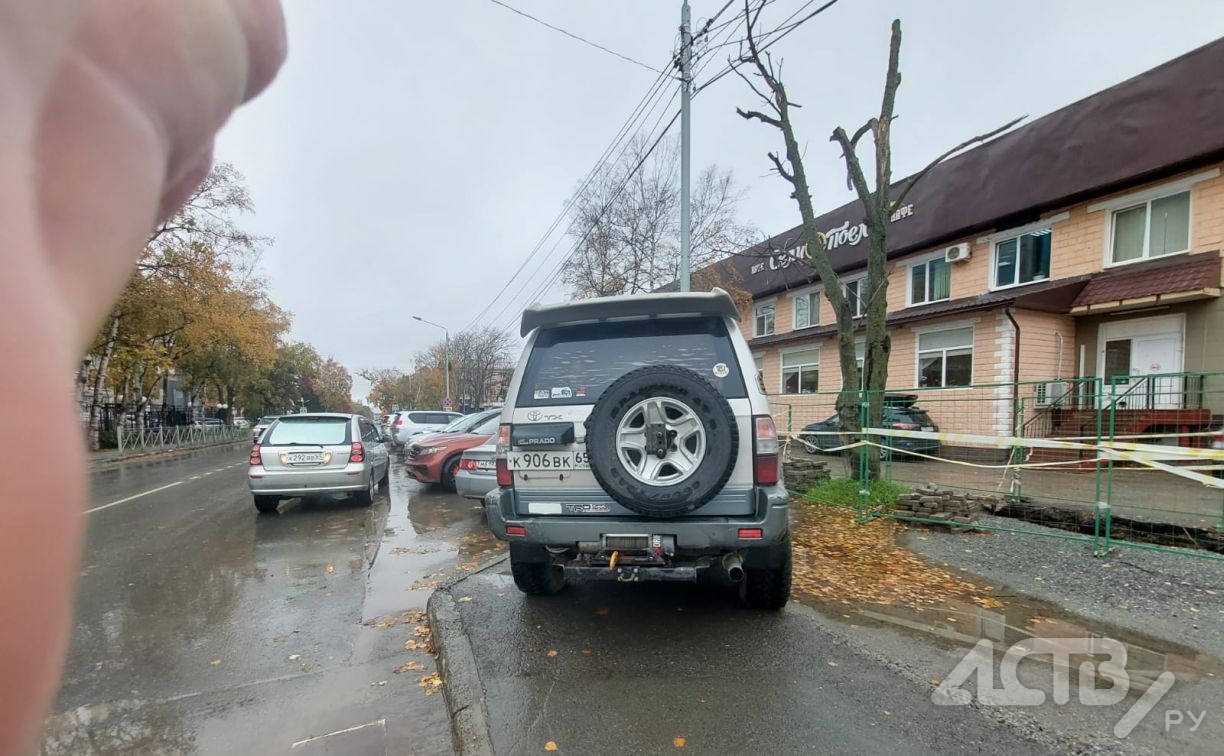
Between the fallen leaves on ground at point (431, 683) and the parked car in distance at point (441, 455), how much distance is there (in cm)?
722

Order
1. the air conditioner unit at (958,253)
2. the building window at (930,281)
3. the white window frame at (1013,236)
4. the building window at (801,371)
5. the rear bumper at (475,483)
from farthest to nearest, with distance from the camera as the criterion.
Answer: the building window at (801,371)
the building window at (930,281)
the air conditioner unit at (958,253)
the white window frame at (1013,236)
the rear bumper at (475,483)

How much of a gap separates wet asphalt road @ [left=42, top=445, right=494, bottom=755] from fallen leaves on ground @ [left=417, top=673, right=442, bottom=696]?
5cm

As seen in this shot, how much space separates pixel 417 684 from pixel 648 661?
1.37m

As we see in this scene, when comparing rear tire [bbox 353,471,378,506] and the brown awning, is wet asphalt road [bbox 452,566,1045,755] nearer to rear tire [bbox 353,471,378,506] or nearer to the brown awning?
rear tire [bbox 353,471,378,506]

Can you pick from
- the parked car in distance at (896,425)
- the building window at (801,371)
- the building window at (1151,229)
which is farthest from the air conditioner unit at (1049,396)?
the building window at (801,371)

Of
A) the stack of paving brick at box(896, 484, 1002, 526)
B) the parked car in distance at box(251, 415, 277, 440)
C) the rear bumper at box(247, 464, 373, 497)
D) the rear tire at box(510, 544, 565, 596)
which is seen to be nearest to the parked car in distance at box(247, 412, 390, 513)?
the rear bumper at box(247, 464, 373, 497)

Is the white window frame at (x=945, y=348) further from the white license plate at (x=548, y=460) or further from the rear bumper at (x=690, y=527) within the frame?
the white license plate at (x=548, y=460)

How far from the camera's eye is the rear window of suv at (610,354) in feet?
12.6

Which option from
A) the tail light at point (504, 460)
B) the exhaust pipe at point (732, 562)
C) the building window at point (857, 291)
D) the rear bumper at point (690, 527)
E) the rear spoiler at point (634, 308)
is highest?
the building window at point (857, 291)

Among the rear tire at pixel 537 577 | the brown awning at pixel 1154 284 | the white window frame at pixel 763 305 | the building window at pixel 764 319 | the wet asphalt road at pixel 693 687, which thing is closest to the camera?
the wet asphalt road at pixel 693 687

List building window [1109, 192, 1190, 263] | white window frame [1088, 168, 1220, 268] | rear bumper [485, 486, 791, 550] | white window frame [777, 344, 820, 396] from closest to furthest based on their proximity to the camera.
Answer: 1. rear bumper [485, 486, 791, 550]
2. white window frame [1088, 168, 1220, 268]
3. building window [1109, 192, 1190, 263]
4. white window frame [777, 344, 820, 396]

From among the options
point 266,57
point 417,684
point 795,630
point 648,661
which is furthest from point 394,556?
point 266,57

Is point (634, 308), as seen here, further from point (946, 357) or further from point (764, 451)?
point (946, 357)

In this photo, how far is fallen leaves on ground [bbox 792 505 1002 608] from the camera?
4.70m
